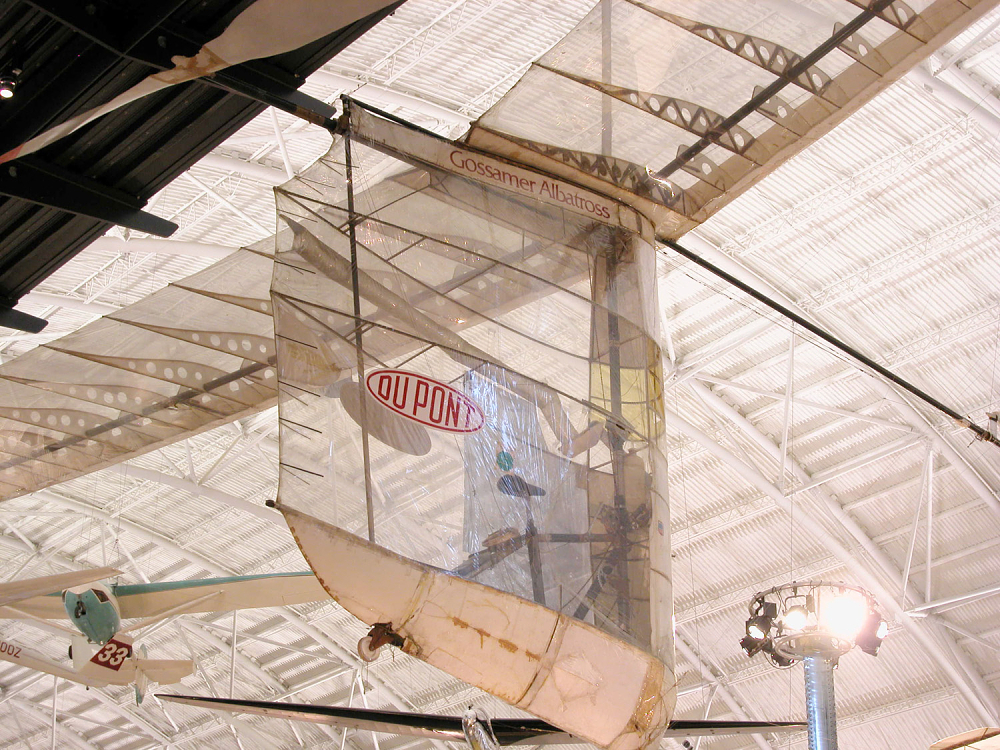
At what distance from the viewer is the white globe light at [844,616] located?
12.3 meters

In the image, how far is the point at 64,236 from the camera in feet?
23.4

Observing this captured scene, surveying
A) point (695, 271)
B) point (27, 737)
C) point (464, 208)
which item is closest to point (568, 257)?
point (464, 208)

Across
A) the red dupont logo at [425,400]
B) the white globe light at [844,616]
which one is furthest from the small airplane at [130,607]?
the red dupont logo at [425,400]

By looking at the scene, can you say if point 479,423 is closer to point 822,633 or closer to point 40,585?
point 822,633

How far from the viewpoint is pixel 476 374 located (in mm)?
4953

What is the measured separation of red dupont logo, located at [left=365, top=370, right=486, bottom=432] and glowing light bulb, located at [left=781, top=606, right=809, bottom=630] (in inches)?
345

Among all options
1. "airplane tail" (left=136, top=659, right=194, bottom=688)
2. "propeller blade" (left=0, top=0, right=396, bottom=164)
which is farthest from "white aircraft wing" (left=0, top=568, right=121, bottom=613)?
"propeller blade" (left=0, top=0, right=396, bottom=164)

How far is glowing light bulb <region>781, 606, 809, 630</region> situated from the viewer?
12398 mm

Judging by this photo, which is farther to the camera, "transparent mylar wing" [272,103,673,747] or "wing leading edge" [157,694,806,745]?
"wing leading edge" [157,694,806,745]

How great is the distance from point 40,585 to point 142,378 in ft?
23.8

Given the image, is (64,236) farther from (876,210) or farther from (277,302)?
(876,210)

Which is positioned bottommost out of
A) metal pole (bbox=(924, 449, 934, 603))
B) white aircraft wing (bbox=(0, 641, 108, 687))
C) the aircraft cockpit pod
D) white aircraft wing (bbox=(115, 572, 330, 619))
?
white aircraft wing (bbox=(0, 641, 108, 687))

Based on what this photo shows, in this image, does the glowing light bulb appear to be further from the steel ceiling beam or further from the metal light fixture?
the metal light fixture

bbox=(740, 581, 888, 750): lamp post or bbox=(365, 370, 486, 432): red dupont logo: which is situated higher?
bbox=(740, 581, 888, 750): lamp post
